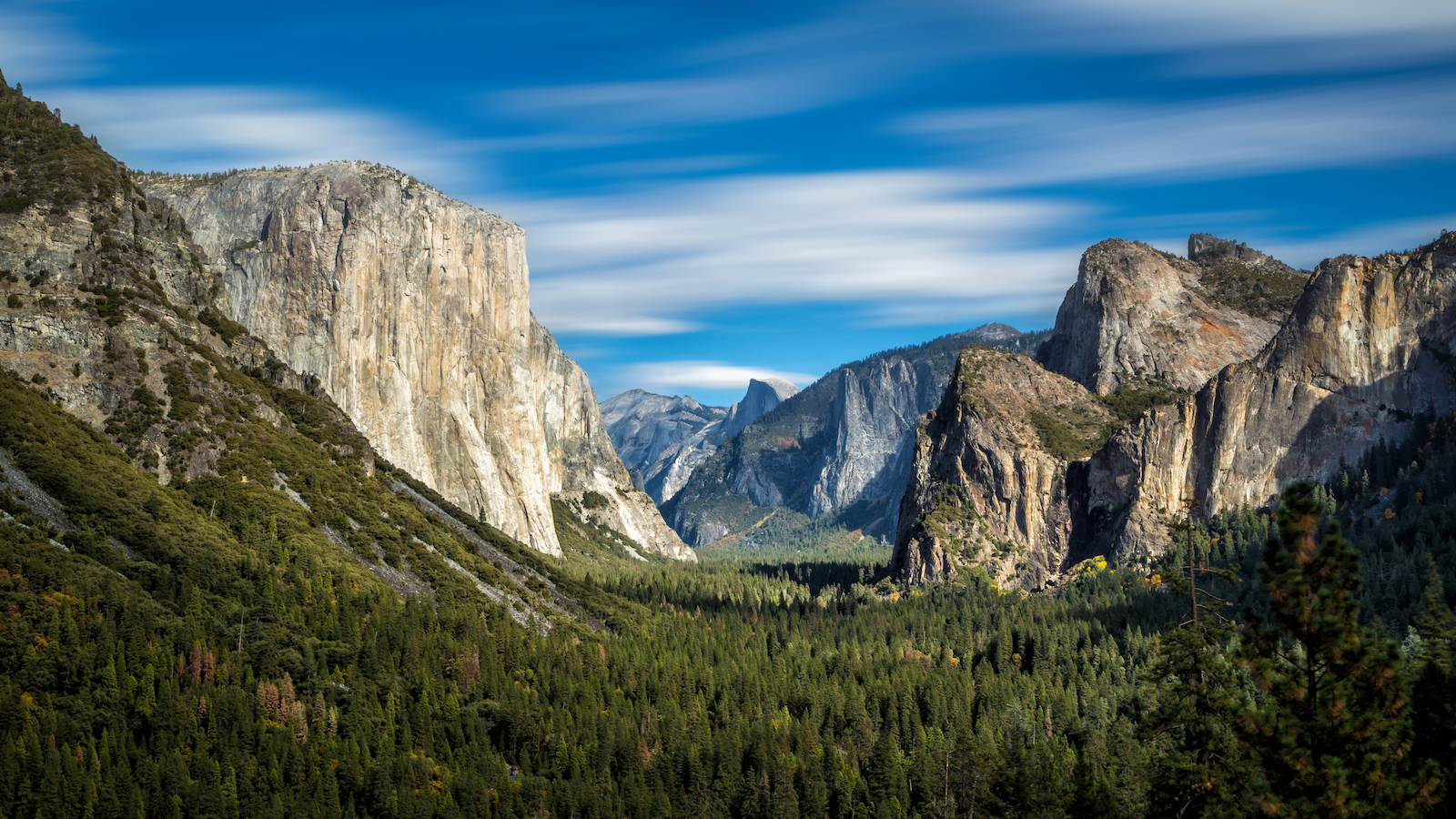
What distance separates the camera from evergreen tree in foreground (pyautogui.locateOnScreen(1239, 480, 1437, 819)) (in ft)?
132

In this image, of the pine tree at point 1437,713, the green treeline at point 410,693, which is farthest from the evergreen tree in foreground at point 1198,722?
the pine tree at point 1437,713

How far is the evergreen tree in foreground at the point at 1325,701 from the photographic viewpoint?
4022cm

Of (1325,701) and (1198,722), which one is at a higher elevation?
(1325,701)

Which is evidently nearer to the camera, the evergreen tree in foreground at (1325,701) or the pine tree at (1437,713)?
the evergreen tree in foreground at (1325,701)

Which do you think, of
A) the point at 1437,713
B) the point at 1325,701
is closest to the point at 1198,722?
the point at 1325,701

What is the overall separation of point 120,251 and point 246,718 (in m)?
90.1

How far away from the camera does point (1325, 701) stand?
4078 centimetres

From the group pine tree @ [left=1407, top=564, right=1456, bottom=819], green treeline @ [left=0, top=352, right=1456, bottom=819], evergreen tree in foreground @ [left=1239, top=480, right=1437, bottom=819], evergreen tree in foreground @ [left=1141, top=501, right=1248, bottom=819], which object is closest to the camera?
evergreen tree in foreground @ [left=1239, top=480, right=1437, bottom=819]

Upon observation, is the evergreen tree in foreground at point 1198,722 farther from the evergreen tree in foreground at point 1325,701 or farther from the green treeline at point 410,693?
the green treeline at point 410,693

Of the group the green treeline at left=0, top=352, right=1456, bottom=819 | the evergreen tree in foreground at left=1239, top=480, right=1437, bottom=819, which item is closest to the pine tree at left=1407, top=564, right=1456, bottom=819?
the green treeline at left=0, top=352, right=1456, bottom=819

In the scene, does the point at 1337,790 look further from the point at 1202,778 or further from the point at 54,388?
the point at 54,388

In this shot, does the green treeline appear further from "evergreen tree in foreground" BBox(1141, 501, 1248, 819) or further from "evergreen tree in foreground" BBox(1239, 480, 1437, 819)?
"evergreen tree in foreground" BBox(1239, 480, 1437, 819)

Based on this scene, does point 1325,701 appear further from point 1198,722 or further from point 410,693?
point 410,693

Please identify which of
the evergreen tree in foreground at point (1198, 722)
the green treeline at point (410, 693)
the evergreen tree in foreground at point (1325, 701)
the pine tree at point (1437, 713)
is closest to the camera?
the evergreen tree in foreground at point (1325, 701)
